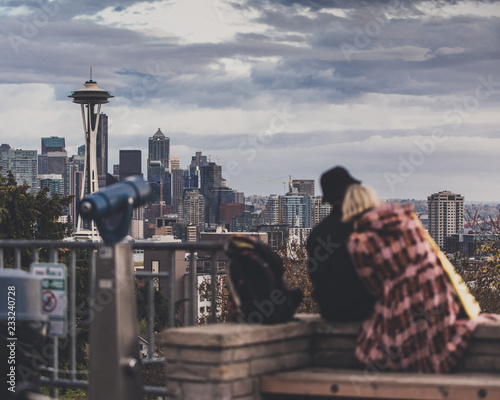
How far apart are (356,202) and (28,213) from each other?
35555 mm

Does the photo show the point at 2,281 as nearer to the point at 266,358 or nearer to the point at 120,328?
the point at 120,328

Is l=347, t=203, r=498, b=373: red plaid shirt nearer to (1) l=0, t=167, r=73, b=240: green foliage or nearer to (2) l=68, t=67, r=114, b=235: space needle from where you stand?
(1) l=0, t=167, r=73, b=240: green foliage

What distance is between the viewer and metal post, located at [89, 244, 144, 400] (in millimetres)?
5312

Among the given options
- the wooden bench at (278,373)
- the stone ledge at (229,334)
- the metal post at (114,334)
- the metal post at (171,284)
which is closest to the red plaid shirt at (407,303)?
the wooden bench at (278,373)

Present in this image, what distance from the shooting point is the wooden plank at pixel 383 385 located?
16.0ft

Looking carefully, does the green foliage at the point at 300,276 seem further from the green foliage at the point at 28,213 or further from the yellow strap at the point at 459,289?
the yellow strap at the point at 459,289

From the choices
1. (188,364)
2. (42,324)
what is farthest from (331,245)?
(42,324)

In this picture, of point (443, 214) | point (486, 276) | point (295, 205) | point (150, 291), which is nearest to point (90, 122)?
point (295, 205)

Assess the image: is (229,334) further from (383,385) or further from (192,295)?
(192,295)

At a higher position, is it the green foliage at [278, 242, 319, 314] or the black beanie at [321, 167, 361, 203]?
the black beanie at [321, 167, 361, 203]

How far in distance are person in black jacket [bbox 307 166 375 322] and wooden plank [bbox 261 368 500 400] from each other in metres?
0.41

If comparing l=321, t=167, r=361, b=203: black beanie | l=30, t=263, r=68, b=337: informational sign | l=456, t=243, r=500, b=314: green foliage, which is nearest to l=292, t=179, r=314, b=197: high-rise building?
l=456, t=243, r=500, b=314: green foliage

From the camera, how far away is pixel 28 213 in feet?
131

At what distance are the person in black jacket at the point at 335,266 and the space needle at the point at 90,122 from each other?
5505 inches
